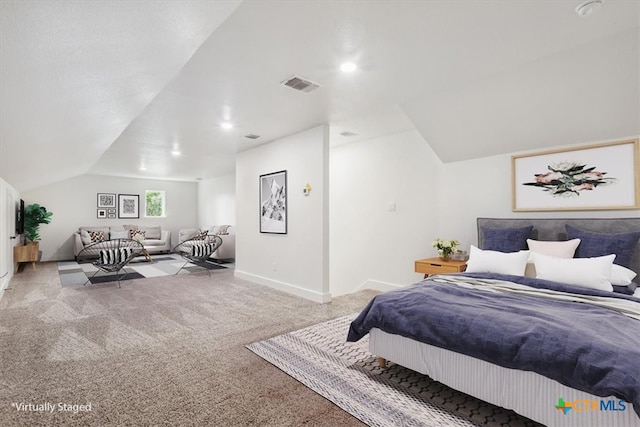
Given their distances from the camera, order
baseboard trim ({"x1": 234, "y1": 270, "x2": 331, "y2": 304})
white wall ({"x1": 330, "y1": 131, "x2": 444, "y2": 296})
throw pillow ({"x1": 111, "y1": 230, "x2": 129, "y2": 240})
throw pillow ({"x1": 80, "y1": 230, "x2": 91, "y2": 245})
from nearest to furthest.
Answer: baseboard trim ({"x1": 234, "y1": 270, "x2": 331, "y2": 304}) < white wall ({"x1": 330, "y1": 131, "x2": 444, "y2": 296}) < throw pillow ({"x1": 80, "y1": 230, "x2": 91, "y2": 245}) < throw pillow ({"x1": 111, "y1": 230, "x2": 129, "y2": 240})

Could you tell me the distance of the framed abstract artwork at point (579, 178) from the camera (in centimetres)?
312

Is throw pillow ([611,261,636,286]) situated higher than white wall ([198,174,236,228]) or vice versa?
white wall ([198,174,236,228])

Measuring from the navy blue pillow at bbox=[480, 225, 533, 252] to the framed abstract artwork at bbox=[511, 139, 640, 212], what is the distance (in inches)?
13.6

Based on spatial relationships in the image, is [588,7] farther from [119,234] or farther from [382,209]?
[119,234]

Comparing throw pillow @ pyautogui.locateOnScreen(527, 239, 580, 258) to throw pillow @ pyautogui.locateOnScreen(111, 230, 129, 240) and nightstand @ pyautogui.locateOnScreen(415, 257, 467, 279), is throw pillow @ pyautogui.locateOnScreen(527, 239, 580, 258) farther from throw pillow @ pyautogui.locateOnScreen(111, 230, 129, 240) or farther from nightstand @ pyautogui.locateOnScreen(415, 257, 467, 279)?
throw pillow @ pyautogui.locateOnScreen(111, 230, 129, 240)

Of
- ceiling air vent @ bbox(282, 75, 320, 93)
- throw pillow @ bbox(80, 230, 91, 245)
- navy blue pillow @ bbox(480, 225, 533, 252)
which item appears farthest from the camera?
throw pillow @ bbox(80, 230, 91, 245)

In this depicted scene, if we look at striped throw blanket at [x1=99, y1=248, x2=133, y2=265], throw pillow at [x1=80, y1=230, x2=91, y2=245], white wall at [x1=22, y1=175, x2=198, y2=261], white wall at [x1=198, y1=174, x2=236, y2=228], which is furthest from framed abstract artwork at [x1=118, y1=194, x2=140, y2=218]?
striped throw blanket at [x1=99, y1=248, x2=133, y2=265]

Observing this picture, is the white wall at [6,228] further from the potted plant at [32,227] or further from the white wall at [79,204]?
the white wall at [79,204]

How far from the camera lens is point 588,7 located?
2.02 metres

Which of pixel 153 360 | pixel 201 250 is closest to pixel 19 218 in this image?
pixel 201 250

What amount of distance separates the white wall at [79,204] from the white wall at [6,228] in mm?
2970

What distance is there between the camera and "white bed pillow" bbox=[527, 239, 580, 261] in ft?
10.2

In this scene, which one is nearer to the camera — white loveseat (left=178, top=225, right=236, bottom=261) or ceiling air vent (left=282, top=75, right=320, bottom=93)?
ceiling air vent (left=282, top=75, right=320, bottom=93)

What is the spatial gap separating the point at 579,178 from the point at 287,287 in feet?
12.9
